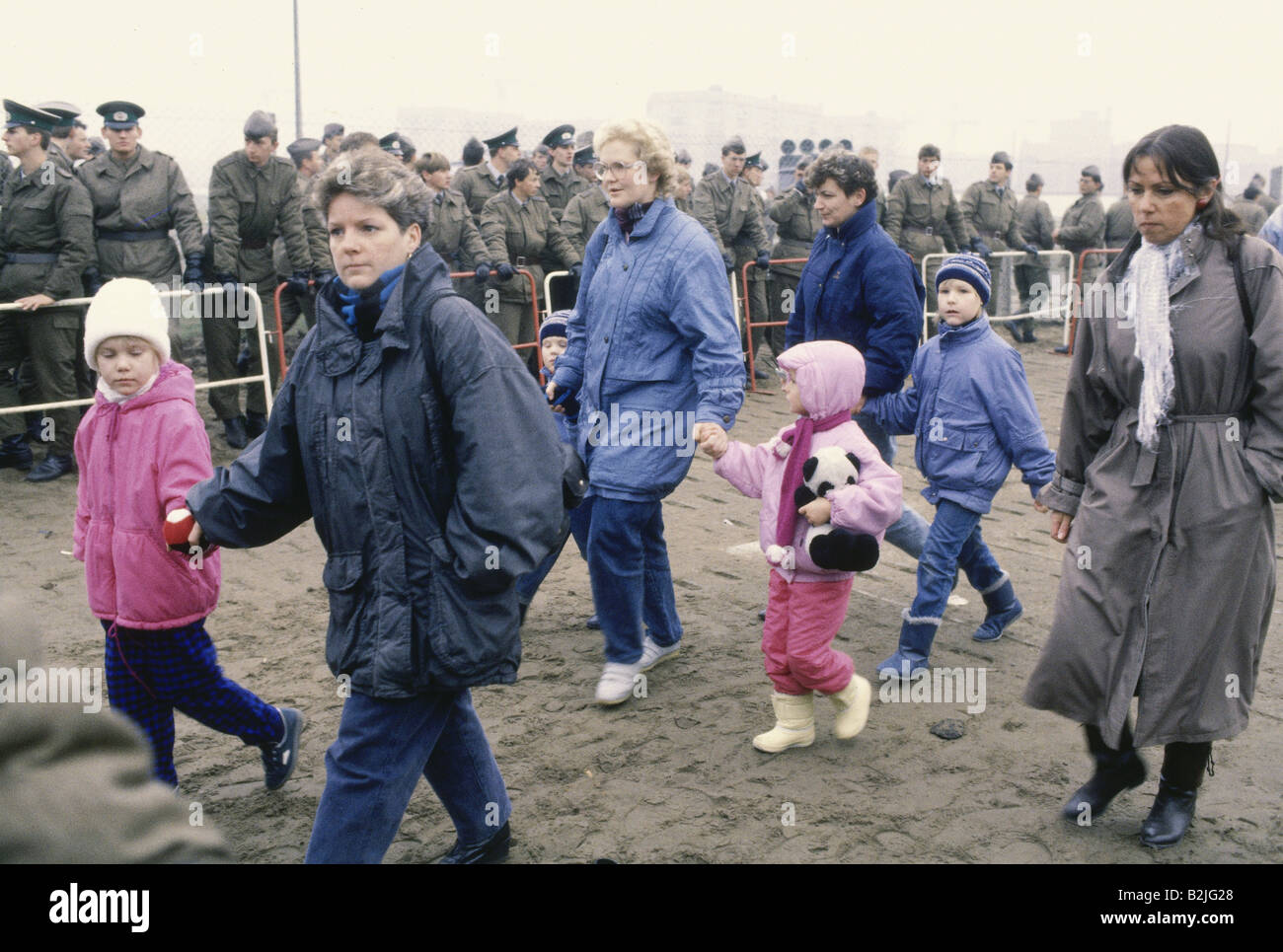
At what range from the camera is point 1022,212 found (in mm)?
17203

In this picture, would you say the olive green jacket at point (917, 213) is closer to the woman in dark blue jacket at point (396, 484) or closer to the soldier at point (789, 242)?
the soldier at point (789, 242)

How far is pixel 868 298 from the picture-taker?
5137mm

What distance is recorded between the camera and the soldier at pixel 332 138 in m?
12.3

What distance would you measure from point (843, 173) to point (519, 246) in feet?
20.1

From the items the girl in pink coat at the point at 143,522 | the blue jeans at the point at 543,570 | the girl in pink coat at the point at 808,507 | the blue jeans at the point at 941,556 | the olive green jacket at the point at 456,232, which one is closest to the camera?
the girl in pink coat at the point at 143,522

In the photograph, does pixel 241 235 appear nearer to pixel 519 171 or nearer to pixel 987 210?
pixel 519 171

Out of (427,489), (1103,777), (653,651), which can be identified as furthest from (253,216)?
(1103,777)

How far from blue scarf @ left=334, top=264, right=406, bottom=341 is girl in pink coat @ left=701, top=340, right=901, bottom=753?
146 cm

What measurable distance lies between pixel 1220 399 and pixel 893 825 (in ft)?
5.20

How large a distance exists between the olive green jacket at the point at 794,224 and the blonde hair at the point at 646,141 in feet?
28.0

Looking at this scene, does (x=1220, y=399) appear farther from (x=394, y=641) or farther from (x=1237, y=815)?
(x=394, y=641)

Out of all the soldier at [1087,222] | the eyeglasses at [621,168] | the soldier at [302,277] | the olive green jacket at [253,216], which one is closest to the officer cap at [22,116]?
the olive green jacket at [253,216]

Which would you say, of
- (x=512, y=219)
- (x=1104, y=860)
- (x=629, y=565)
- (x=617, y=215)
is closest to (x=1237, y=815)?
(x=1104, y=860)

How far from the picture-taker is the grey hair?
2.88 m
